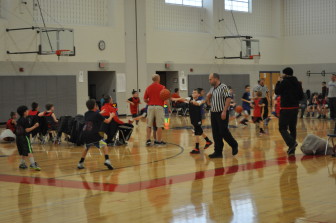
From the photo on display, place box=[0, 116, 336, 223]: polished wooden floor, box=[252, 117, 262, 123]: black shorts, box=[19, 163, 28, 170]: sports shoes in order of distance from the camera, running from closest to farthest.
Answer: box=[0, 116, 336, 223]: polished wooden floor < box=[19, 163, 28, 170]: sports shoes < box=[252, 117, 262, 123]: black shorts

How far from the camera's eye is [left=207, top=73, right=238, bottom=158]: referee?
37.3ft

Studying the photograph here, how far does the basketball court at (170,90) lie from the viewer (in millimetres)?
7047

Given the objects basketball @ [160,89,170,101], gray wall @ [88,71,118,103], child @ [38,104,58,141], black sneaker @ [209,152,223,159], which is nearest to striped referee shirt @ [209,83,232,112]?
black sneaker @ [209,152,223,159]

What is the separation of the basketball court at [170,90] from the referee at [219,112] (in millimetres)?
323

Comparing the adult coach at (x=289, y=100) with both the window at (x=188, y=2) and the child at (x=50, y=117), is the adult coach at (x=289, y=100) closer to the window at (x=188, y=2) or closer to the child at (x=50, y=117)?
the child at (x=50, y=117)

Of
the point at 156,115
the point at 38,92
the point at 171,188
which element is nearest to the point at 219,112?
the point at 156,115

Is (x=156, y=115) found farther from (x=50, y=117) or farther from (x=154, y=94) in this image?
(x=50, y=117)

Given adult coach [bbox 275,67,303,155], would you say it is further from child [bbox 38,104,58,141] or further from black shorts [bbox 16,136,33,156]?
child [bbox 38,104,58,141]

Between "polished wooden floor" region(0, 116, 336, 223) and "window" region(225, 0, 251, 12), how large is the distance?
20904 mm

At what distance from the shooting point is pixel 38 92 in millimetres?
24547

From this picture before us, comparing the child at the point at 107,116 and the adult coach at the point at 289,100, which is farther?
the child at the point at 107,116

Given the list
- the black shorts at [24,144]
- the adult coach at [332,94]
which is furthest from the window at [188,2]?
the black shorts at [24,144]

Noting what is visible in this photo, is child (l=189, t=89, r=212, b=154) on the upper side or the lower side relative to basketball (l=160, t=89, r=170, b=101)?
lower

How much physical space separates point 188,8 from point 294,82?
66.0ft
